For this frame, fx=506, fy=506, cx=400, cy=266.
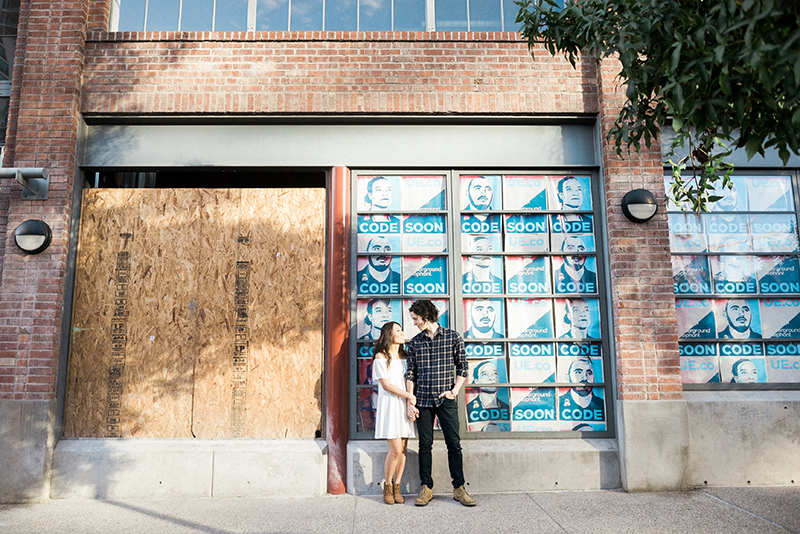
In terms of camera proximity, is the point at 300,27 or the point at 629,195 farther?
the point at 300,27

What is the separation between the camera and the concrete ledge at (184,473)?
5215 millimetres

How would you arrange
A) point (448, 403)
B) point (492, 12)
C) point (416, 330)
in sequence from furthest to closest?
point (492, 12)
point (416, 330)
point (448, 403)

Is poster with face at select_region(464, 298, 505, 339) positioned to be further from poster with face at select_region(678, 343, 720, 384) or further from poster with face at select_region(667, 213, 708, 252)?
poster with face at select_region(667, 213, 708, 252)

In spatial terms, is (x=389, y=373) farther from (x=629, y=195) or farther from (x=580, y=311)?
(x=629, y=195)

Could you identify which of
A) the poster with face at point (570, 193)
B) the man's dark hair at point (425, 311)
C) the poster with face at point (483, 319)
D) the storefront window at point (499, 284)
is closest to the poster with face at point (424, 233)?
the storefront window at point (499, 284)

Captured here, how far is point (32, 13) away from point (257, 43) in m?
2.61

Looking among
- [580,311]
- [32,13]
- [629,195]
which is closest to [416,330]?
[580,311]

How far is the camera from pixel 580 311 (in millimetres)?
5848

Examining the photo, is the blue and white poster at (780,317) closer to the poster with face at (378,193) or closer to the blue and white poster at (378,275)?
the blue and white poster at (378,275)

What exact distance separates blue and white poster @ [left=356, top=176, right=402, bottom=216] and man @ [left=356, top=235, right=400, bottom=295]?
0.37m

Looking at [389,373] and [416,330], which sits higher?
[416,330]

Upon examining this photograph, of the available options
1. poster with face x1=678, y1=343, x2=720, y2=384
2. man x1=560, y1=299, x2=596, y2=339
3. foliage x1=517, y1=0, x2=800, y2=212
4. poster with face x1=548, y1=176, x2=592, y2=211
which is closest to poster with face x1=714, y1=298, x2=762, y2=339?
poster with face x1=678, y1=343, x2=720, y2=384

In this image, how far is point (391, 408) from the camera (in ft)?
16.3

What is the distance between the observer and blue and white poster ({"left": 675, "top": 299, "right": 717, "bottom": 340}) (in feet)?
19.4
